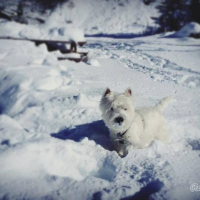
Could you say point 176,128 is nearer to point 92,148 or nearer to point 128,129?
point 128,129

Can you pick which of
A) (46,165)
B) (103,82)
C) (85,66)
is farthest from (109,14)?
(46,165)

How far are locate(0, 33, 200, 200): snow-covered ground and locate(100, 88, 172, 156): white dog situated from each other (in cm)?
29

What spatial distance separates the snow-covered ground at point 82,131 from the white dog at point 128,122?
0.29 m

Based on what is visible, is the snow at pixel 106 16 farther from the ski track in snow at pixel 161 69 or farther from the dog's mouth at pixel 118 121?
the dog's mouth at pixel 118 121

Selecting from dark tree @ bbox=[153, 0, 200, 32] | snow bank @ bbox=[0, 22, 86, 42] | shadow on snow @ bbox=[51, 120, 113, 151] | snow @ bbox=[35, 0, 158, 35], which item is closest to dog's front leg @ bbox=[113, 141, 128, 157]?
shadow on snow @ bbox=[51, 120, 113, 151]

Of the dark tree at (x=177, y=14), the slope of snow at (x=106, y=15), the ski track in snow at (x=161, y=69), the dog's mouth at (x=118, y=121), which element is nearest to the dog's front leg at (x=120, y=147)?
the dog's mouth at (x=118, y=121)

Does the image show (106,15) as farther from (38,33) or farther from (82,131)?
(82,131)

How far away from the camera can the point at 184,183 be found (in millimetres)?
1967

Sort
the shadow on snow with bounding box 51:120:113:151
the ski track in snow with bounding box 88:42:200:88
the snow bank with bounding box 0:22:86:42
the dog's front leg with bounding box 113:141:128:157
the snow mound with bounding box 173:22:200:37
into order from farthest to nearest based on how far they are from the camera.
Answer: the snow mound with bounding box 173:22:200:37 < the snow bank with bounding box 0:22:86:42 < the ski track in snow with bounding box 88:42:200:88 < the shadow on snow with bounding box 51:120:113:151 < the dog's front leg with bounding box 113:141:128:157

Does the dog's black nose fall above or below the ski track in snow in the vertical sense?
above

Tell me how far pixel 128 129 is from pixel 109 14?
891 inches

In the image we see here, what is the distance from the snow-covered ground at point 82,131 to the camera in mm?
1925

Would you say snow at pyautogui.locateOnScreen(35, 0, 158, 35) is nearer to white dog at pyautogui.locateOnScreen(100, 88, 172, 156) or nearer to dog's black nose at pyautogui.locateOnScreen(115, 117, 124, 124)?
white dog at pyautogui.locateOnScreen(100, 88, 172, 156)

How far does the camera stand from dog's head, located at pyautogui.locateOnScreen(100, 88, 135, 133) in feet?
8.89
